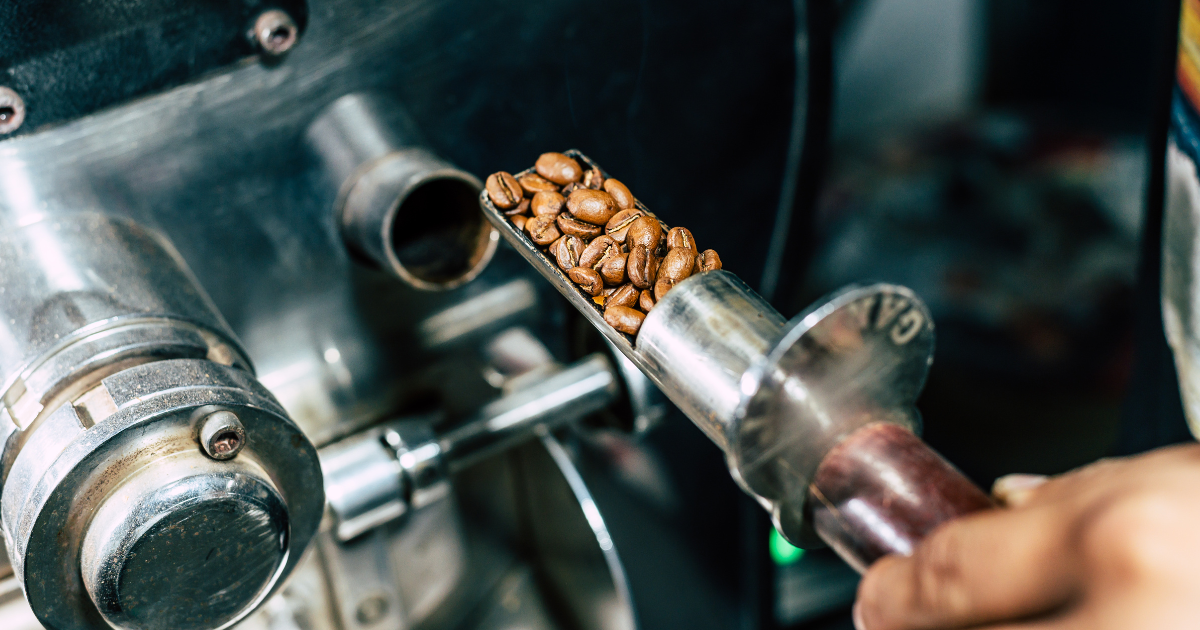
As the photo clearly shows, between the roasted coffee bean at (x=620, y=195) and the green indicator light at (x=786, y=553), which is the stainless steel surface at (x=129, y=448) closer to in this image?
the roasted coffee bean at (x=620, y=195)

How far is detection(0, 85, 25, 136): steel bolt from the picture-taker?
0.34 m

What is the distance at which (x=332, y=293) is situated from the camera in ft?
1.41

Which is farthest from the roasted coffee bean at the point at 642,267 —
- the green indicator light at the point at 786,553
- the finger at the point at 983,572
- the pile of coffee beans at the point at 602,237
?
the green indicator light at the point at 786,553

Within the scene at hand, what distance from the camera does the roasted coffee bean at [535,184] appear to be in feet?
1.23

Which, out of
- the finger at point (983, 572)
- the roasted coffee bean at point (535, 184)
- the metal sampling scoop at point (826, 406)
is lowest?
the finger at point (983, 572)

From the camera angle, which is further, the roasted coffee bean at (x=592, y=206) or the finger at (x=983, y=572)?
the roasted coffee bean at (x=592, y=206)

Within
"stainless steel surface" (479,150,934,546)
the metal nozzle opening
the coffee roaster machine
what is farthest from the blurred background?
"stainless steel surface" (479,150,934,546)

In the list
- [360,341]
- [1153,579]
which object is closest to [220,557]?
[360,341]

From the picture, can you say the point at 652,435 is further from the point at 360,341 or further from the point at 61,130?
the point at 61,130

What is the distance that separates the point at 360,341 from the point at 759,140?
Answer: 0.79 feet

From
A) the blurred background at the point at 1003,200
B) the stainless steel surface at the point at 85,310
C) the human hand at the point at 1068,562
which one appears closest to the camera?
the human hand at the point at 1068,562

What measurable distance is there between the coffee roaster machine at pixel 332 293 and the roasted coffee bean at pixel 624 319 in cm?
11

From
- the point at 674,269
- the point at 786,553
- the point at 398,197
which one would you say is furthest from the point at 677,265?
the point at 786,553

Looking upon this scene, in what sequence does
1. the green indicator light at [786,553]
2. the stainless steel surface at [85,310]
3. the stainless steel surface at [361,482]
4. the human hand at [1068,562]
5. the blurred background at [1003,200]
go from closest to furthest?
the human hand at [1068,562]
the stainless steel surface at [85,310]
the stainless steel surface at [361,482]
the green indicator light at [786,553]
the blurred background at [1003,200]
